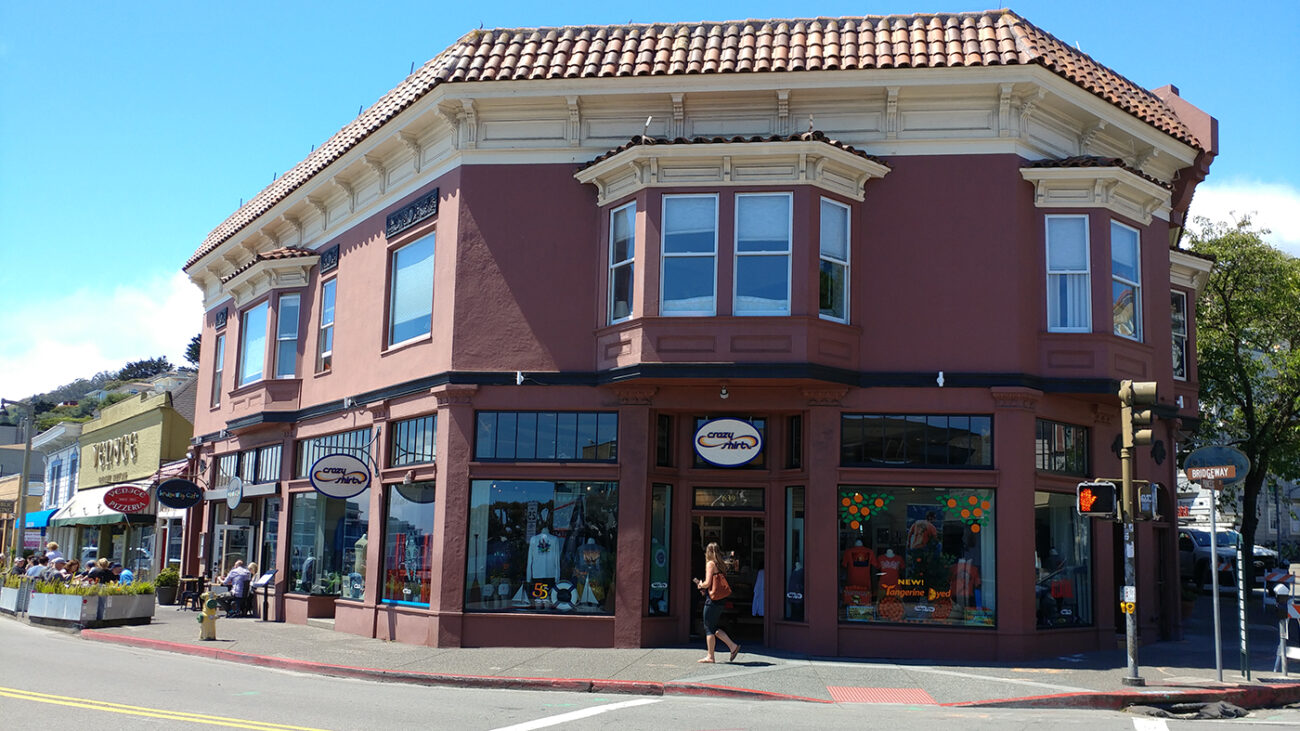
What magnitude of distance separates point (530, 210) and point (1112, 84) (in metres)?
10.4

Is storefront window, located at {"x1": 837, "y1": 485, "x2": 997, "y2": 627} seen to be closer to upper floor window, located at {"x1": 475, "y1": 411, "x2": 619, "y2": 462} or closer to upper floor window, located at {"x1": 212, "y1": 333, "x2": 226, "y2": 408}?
upper floor window, located at {"x1": 475, "y1": 411, "x2": 619, "y2": 462}

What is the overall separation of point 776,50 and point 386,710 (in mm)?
11501

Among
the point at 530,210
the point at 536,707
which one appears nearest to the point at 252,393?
the point at 530,210

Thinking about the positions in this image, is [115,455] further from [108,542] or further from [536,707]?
[536,707]

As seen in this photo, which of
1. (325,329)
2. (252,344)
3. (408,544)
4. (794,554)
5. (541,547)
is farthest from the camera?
→ (252,344)

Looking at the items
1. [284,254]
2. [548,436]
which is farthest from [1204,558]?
[284,254]

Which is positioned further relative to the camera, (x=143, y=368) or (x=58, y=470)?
(x=143, y=368)

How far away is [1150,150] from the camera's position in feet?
61.5

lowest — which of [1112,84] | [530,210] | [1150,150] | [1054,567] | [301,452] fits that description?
[1054,567]

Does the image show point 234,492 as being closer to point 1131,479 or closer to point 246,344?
point 246,344

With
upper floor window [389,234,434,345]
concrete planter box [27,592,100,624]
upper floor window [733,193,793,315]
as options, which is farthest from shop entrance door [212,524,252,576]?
upper floor window [733,193,793,315]

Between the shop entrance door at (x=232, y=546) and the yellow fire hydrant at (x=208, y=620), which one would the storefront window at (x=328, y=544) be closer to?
the yellow fire hydrant at (x=208, y=620)

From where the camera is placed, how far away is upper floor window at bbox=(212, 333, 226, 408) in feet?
90.1

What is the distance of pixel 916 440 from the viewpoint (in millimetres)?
16375
